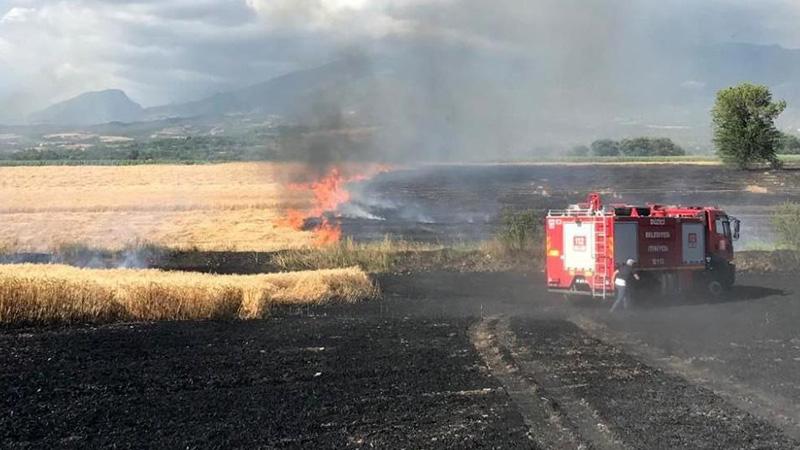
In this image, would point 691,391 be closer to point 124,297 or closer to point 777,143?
point 124,297

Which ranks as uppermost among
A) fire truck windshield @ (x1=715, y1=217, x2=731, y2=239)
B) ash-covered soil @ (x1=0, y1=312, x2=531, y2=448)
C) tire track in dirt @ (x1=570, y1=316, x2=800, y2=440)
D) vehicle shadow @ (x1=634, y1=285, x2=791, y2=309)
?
fire truck windshield @ (x1=715, y1=217, x2=731, y2=239)

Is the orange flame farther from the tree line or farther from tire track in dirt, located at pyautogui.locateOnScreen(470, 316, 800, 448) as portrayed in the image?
the tree line

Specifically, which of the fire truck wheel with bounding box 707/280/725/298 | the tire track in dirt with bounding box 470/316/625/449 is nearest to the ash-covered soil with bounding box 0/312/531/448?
the tire track in dirt with bounding box 470/316/625/449

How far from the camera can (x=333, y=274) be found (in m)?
23.9

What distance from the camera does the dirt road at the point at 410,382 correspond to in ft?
29.9

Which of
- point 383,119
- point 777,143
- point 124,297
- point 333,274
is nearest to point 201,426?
point 124,297

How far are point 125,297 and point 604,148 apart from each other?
128948 millimetres

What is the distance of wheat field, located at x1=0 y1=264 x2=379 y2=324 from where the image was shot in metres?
16.8

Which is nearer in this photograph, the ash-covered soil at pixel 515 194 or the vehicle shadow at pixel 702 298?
the vehicle shadow at pixel 702 298

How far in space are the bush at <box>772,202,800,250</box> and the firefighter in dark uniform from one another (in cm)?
1650

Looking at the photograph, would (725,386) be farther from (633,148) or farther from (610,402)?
(633,148)

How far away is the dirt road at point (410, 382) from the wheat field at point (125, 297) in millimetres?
855

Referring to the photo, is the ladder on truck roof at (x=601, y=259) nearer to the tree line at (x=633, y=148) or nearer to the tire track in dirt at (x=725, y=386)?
the tire track in dirt at (x=725, y=386)

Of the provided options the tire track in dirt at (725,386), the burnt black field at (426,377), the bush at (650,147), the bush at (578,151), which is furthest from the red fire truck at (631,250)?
the bush at (650,147)
